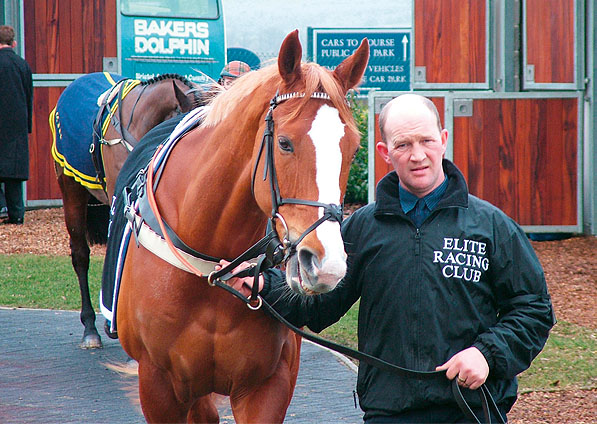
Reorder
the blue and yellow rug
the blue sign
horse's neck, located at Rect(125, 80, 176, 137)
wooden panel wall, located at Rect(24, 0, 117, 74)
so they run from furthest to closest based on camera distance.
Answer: the blue sign → wooden panel wall, located at Rect(24, 0, 117, 74) → the blue and yellow rug → horse's neck, located at Rect(125, 80, 176, 137)

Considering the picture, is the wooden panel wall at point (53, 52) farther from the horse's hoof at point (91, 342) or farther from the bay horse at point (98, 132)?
Result: the horse's hoof at point (91, 342)

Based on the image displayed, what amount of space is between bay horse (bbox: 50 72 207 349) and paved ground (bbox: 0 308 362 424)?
352 mm

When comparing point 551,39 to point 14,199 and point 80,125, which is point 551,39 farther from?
point 14,199

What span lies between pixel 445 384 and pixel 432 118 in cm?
84

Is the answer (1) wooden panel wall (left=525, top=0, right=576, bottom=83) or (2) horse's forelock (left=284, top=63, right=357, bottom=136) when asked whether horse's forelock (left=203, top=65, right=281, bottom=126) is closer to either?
(2) horse's forelock (left=284, top=63, right=357, bottom=136)

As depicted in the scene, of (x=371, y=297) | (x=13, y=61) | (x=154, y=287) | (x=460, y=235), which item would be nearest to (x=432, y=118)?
(x=460, y=235)

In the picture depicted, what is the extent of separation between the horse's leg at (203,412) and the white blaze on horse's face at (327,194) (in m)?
1.45

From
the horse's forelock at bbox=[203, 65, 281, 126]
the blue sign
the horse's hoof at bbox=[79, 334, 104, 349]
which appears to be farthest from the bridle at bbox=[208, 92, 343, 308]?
the blue sign

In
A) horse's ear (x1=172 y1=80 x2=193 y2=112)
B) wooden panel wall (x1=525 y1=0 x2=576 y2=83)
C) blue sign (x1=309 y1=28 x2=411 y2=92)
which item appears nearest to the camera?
horse's ear (x1=172 y1=80 x2=193 y2=112)

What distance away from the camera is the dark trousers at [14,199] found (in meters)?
11.1

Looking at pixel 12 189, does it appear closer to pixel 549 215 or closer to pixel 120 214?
pixel 549 215

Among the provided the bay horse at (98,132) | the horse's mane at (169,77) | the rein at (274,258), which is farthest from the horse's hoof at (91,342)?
the rein at (274,258)

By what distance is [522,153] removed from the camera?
9.60 m

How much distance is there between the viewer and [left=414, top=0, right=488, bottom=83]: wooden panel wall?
9.40 m
